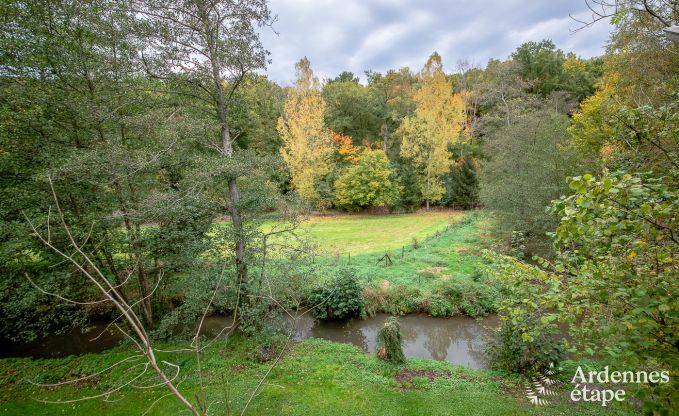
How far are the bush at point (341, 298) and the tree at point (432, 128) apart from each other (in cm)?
1816

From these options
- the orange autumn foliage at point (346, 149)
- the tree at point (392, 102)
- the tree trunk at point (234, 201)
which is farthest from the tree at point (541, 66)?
the tree trunk at point (234, 201)

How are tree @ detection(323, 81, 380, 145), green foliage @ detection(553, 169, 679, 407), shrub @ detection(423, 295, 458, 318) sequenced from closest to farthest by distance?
green foliage @ detection(553, 169, 679, 407) < shrub @ detection(423, 295, 458, 318) < tree @ detection(323, 81, 380, 145)

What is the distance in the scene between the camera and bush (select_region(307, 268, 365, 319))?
987cm

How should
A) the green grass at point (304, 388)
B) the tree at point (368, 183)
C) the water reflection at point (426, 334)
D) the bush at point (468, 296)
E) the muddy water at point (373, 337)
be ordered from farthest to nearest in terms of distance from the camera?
the tree at point (368, 183) → the bush at point (468, 296) → the muddy water at point (373, 337) → the water reflection at point (426, 334) → the green grass at point (304, 388)

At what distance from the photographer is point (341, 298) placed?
9945 millimetres

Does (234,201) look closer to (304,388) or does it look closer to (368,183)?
(304,388)

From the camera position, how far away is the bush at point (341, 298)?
9867 mm

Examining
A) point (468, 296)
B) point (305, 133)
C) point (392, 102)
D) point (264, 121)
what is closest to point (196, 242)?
point (468, 296)

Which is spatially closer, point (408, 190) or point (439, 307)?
point (439, 307)

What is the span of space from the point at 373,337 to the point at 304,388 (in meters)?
3.44

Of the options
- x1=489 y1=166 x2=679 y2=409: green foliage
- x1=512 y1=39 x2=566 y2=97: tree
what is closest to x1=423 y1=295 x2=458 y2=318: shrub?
x1=489 y1=166 x2=679 y2=409: green foliage

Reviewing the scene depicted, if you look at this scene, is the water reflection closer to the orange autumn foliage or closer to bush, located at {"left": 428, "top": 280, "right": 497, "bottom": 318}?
bush, located at {"left": 428, "top": 280, "right": 497, "bottom": 318}

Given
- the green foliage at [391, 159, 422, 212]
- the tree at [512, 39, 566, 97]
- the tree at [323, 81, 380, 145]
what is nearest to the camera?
the green foliage at [391, 159, 422, 212]

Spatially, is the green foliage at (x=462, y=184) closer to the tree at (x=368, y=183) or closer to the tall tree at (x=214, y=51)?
the tree at (x=368, y=183)
